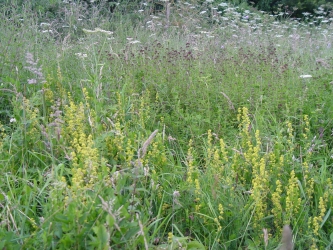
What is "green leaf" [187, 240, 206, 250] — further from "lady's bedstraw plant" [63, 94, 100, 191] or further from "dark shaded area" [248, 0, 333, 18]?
"dark shaded area" [248, 0, 333, 18]

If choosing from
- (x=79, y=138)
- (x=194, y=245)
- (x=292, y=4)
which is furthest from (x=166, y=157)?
(x=292, y=4)

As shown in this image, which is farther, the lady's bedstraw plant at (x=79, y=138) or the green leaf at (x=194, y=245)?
the lady's bedstraw plant at (x=79, y=138)

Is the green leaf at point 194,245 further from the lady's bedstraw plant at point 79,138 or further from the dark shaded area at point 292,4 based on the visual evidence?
the dark shaded area at point 292,4

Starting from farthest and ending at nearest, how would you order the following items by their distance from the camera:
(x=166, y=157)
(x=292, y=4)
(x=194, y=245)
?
(x=292, y=4)
(x=166, y=157)
(x=194, y=245)


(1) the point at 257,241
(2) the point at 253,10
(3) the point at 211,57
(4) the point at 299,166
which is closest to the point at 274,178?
(4) the point at 299,166

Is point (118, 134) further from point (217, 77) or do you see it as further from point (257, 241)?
point (217, 77)

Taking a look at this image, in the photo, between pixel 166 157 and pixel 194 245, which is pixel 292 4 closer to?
pixel 166 157

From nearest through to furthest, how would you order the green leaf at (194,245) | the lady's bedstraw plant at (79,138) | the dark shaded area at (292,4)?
the green leaf at (194,245)
the lady's bedstraw plant at (79,138)
the dark shaded area at (292,4)

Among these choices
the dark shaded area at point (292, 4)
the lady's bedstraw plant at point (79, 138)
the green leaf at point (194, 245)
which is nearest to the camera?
the green leaf at point (194, 245)

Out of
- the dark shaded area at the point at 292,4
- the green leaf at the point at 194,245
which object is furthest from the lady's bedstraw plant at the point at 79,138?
the dark shaded area at the point at 292,4

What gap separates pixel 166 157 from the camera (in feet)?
9.98

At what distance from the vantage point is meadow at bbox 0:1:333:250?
78.0 inches

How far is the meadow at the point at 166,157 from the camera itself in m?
1.98

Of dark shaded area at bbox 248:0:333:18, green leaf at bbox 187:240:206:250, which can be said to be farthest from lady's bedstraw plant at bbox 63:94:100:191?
dark shaded area at bbox 248:0:333:18
